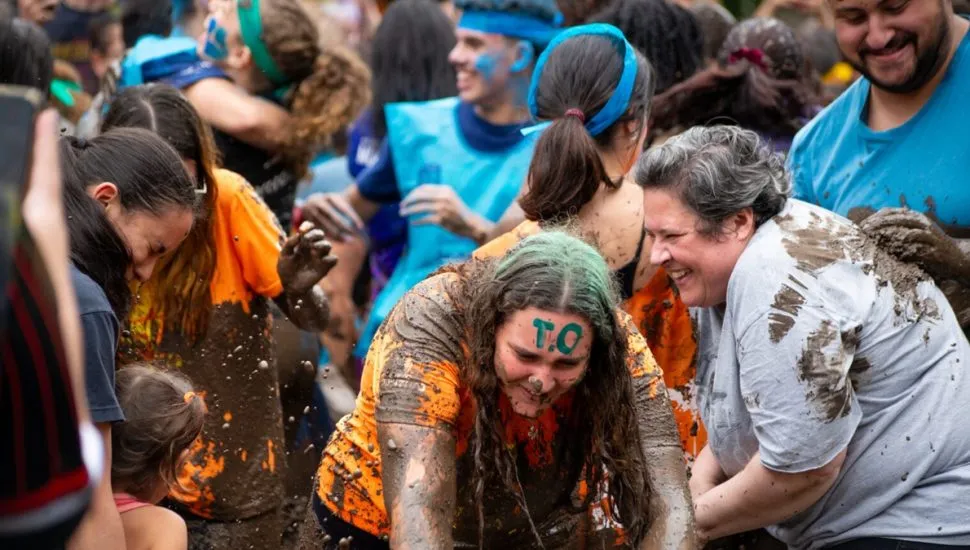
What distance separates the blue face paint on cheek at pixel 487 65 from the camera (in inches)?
210

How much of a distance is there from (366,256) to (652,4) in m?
1.89

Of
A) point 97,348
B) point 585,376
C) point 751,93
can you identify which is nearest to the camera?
point 97,348

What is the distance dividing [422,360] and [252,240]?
1276mm

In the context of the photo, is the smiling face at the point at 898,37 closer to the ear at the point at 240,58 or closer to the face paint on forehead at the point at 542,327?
the face paint on forehead at the point at 542,327

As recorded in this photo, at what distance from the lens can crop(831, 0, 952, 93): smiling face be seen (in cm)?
377

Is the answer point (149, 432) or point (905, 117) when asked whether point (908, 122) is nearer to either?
point (905, 117)

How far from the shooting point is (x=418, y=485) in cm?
286

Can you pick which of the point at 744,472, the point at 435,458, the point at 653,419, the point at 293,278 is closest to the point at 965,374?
the point at 744,472

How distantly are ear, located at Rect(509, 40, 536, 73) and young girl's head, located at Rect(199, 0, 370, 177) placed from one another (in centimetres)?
66

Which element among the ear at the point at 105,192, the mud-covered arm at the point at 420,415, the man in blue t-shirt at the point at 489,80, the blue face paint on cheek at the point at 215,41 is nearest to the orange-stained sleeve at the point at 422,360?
the mud-covered arm at the point at 420,415

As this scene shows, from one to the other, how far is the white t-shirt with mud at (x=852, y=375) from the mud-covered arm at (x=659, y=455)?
0.21 m

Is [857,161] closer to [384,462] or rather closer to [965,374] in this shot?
[965,374]

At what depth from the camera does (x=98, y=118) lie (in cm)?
518

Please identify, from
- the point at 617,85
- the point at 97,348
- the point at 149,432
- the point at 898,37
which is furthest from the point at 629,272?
the point at 97,348
